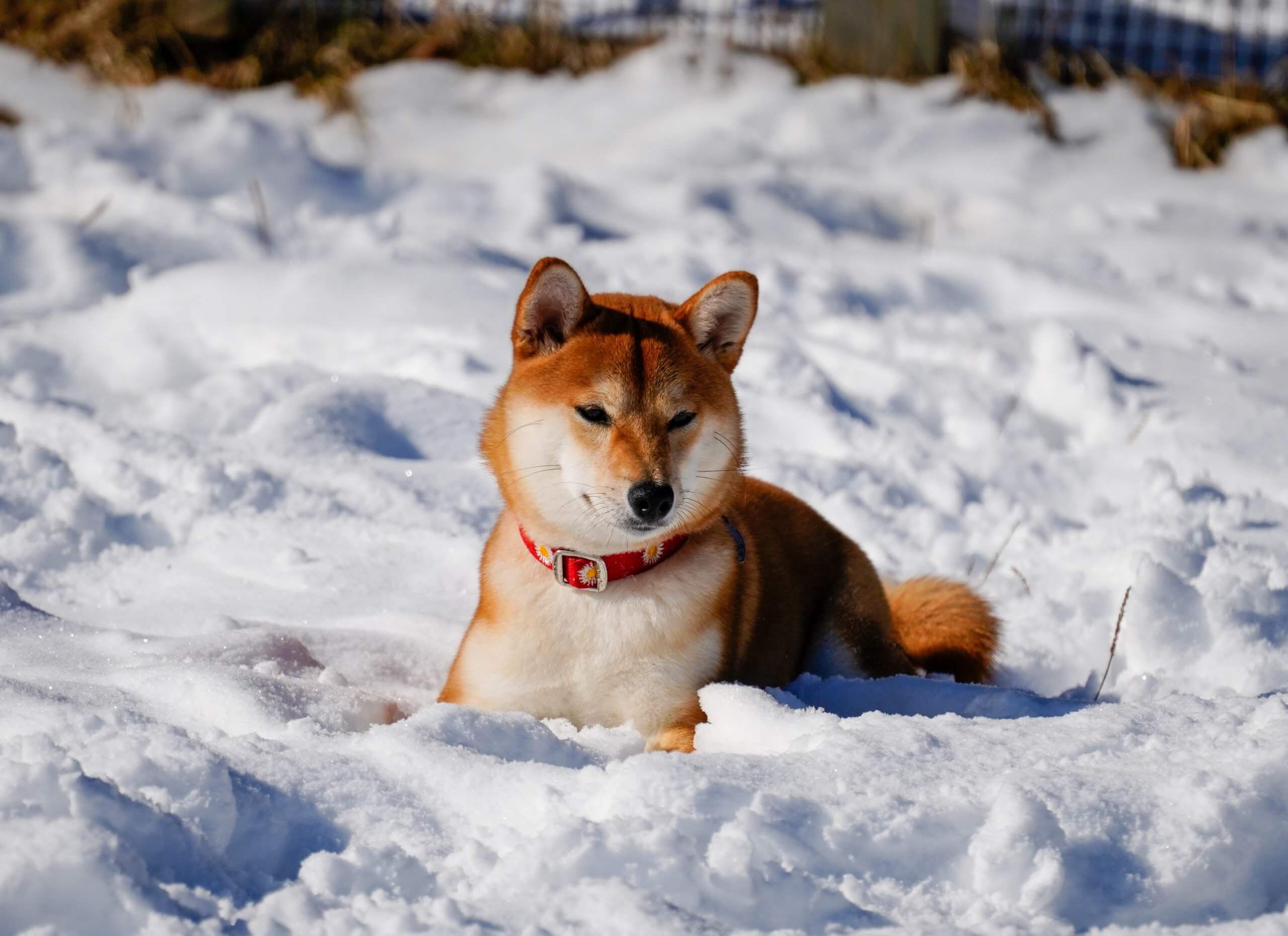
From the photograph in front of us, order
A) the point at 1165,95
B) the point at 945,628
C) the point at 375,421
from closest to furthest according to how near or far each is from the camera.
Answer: the point at 945,628 → the point at 375,421 → the point at 1165,95

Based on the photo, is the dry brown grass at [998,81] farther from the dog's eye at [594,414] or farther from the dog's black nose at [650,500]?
the dog's black nose at [650,500]

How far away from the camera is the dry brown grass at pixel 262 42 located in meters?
7.57

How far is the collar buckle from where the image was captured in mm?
2752

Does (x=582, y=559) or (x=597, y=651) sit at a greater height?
(x=582, y=559)

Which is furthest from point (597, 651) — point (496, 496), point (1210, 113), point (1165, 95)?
point (1165, 95)

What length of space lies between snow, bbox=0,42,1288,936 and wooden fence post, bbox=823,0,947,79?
24 centimetres

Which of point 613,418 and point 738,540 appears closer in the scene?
point 613,418

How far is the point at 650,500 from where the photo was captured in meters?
2.56

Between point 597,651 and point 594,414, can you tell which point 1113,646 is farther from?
point 594,414

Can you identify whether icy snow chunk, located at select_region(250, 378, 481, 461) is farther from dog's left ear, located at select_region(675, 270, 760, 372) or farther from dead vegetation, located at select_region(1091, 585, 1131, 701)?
dead vegetation, located at select_region(1091, 585, 1131, 701)

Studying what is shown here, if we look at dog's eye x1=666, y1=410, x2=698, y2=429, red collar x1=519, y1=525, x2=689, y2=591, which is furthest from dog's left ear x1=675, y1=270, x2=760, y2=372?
red collar x1=519, y1=525, x2=689, y2=591

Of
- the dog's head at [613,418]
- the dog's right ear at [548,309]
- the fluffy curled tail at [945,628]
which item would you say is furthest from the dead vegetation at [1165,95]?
the dog's right ear at [548,309]

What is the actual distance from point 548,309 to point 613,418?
314 millimetres

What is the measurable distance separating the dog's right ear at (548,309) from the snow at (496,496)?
86cm
